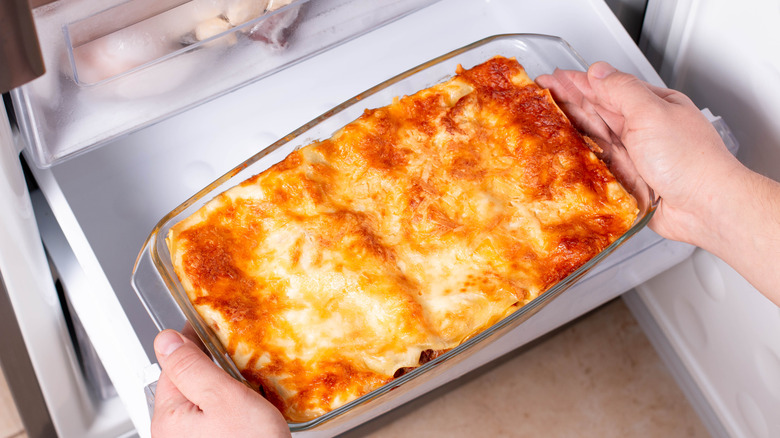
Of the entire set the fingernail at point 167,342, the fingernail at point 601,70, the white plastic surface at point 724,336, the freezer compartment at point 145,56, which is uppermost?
the freezer compartment at point 145,56

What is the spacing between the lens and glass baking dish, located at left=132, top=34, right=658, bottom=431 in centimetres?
72

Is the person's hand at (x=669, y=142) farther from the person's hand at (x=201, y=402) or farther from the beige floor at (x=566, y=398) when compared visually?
the beige floor at (x=566, y=398)

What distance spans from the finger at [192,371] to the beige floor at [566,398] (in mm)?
694

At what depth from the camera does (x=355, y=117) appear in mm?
883

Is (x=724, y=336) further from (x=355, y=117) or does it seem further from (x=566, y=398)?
(x=355, y=117)

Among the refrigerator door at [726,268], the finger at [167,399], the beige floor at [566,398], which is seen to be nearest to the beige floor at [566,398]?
the beige floor at [566,398]

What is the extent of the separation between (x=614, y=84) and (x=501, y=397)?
0.75m

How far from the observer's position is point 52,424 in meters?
0.89

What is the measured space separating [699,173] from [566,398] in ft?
2.27

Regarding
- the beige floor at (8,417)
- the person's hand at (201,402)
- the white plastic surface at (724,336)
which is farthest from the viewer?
the white plastic surface at (724,336)

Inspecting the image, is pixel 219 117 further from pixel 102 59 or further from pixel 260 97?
pixel 102 59

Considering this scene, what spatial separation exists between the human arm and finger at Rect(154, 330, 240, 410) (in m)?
0.52

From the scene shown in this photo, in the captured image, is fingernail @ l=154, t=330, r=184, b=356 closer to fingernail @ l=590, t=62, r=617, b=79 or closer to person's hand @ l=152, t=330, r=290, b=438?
person's hand @ l=152, t=330, r=290, b=438

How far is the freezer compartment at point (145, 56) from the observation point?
706mm
